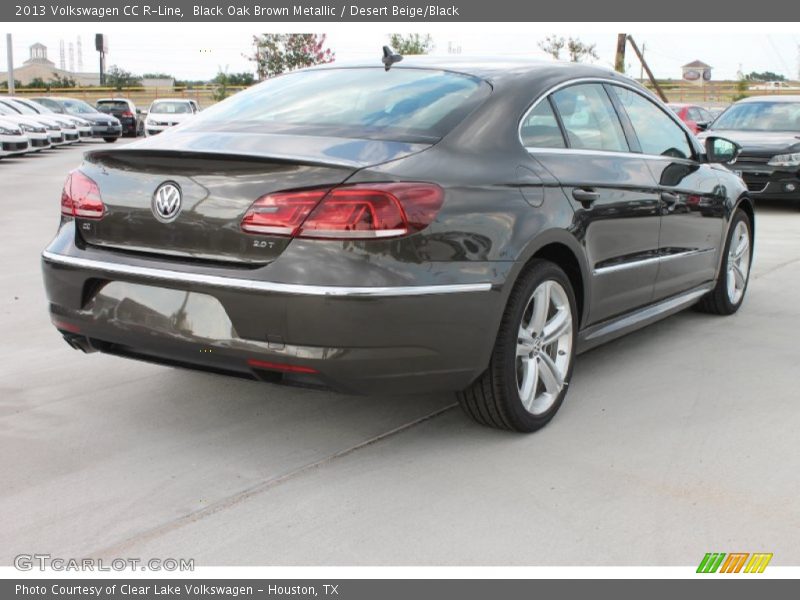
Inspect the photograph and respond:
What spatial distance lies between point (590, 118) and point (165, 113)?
2802cm

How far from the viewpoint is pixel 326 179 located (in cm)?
334

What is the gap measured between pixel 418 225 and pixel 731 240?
11.7ft

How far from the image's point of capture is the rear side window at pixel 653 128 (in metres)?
5.08

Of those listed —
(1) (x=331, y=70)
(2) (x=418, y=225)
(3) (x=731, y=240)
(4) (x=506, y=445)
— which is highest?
(1) (x=331, y=70)

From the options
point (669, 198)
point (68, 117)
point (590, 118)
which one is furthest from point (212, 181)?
point (68, 117)

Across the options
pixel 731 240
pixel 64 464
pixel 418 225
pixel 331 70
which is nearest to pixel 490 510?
pixel 418 225

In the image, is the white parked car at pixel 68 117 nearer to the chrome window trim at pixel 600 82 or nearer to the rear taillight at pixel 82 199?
the chrome window trim at pixel 600 82

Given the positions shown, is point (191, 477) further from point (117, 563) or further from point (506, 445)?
point (506, 445)

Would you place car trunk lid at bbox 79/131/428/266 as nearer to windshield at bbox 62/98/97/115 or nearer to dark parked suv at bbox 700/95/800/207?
dark parked suv at bbox 700/95/800/207

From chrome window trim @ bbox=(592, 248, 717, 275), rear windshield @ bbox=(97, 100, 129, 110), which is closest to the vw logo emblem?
chrome window trim @ bbox=(592, 248, 717, 275)

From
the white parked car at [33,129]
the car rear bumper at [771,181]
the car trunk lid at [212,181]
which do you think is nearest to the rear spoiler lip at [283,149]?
the car trunk lid at [212,181]
